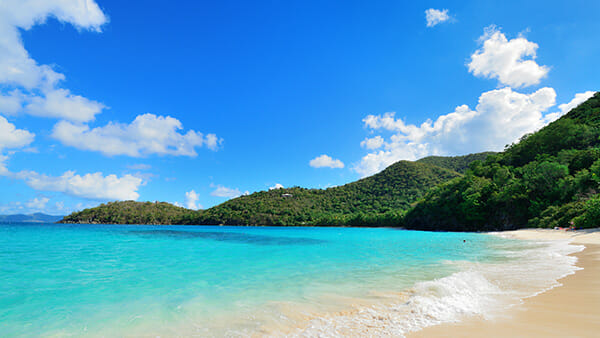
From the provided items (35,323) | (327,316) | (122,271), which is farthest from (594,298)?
(122,271)

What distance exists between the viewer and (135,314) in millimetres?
6035

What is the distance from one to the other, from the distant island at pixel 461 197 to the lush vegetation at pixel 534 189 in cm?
13

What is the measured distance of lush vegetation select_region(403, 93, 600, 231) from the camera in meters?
31.9

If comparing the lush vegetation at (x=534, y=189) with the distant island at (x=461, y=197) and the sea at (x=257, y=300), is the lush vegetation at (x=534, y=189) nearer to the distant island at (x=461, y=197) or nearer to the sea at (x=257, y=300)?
the distant island at (x=461, y=197)

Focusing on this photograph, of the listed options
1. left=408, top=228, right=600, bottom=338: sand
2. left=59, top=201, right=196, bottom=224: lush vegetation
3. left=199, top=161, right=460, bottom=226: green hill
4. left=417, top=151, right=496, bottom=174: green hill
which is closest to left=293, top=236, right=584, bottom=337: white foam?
left=408, top=228, right=600, bottom=338: sand

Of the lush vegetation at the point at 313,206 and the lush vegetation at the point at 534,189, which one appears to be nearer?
the lush vegetation at the point at 534,189

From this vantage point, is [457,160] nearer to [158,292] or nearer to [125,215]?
[158,292]

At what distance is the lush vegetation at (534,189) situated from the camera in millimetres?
31875

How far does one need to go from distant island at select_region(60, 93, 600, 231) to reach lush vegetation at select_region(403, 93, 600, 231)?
130 mm

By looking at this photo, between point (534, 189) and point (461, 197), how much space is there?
18.2 m

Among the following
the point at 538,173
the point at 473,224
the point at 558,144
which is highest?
the point at 558,144

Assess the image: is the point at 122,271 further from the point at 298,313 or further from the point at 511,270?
the point at 511,270

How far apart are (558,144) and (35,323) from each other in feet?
253

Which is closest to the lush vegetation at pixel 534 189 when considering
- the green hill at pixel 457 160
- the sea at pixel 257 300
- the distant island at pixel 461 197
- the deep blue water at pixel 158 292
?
the distant island at pixel 461 197
